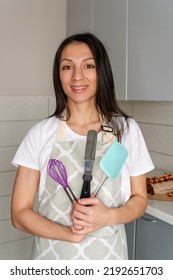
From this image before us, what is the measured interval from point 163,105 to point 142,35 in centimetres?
48

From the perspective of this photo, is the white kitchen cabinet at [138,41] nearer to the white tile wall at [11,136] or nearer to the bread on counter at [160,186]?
the bread on counter at [160,186]

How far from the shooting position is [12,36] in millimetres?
1742

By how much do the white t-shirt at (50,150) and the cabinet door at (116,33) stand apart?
23.2 inches

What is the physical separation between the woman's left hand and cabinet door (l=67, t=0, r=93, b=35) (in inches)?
46.7

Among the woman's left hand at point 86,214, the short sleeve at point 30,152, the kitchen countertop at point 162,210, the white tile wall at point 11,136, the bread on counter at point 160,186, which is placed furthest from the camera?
the white tile wall at point 11,136

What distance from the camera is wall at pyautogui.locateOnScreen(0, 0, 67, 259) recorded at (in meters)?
1.74

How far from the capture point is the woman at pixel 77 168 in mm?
846

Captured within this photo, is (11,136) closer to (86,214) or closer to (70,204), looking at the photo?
(70,204)

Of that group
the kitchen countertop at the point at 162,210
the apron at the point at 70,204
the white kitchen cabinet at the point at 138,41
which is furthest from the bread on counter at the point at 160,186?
the apron at the point at 70,204

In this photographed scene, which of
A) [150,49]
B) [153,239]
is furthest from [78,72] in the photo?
[153,239]

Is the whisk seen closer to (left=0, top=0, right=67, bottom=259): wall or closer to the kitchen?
the kitchen

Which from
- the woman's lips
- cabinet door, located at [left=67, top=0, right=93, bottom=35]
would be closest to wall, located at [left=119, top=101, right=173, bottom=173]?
cabinet door, located at [left=67, top=0, right=93, bottom=35]
